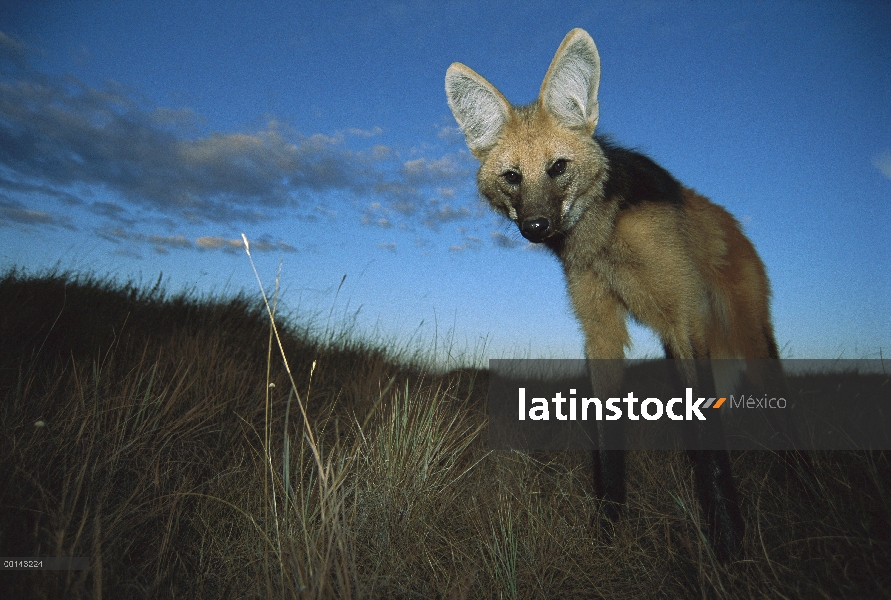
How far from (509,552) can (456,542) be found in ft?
0.77

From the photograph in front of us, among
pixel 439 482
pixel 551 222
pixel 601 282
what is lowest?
pixel 439 482

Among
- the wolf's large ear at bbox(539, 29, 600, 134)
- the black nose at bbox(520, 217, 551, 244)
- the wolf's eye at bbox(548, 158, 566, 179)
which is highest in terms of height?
the wolf's large ear at bbox(539, 29, 600, 134)

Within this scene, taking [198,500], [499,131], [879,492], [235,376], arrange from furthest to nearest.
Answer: [235,376] → [499,131] → [198,500] → [879,492]

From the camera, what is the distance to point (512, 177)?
3209mm

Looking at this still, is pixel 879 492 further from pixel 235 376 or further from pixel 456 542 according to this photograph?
pixel 235 376

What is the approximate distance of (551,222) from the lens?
9.25 ft

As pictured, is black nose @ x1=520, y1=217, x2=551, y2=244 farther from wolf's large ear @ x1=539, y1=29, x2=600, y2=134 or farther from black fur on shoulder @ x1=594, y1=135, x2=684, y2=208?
wolf's large ear @ x1=539, y1=29, x2=600, y2=134

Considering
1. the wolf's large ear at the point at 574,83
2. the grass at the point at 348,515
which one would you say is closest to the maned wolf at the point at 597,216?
the wolf's large ear at the point at 574,83

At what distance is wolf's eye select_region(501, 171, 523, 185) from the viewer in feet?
10.4

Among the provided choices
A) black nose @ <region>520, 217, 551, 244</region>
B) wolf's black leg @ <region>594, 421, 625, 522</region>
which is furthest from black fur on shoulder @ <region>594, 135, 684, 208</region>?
wolf's black leg @ <region>594, 421, 625, 522</region>

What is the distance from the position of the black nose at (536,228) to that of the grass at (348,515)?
3.67 feet

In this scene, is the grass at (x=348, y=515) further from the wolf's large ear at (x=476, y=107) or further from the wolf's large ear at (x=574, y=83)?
the wolf's large ear at (x=574, y=83)

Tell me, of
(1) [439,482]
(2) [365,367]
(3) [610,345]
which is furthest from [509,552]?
(2) [365,367]

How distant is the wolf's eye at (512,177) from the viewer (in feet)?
10.4
